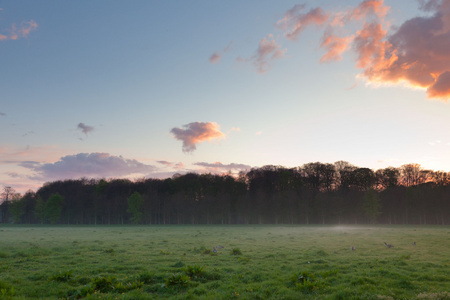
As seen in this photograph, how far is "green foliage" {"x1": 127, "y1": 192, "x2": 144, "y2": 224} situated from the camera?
123 meters

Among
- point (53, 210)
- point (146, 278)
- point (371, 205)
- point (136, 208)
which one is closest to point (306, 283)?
point (146, 278)

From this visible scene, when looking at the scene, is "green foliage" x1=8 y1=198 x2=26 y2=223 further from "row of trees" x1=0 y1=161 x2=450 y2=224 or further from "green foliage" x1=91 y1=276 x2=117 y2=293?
"green foliage" x1=91 y1=276 x2=117 y2=293

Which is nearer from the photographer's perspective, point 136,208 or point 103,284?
point 103,284

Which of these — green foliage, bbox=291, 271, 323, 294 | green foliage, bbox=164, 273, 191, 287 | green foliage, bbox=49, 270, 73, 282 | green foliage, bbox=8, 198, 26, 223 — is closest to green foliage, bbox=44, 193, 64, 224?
green foliage, bbox=8, 198, 26, 223

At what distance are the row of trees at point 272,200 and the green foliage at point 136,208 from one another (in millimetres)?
417

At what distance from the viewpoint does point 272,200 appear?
121688 mm

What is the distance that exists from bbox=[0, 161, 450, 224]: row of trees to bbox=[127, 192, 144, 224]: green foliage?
1.37ft

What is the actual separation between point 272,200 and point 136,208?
59288mm

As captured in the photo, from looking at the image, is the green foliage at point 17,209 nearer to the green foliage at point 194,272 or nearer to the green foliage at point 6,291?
the green foliage at point 6,291

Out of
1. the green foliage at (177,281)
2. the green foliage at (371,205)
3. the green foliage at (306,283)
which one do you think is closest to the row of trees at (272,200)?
the green foliage at (371,205)

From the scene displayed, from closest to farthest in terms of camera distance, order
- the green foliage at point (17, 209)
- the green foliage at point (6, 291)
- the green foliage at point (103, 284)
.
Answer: the green foliage at point (6, 291) → the green foliage at point (103, 284) → the green foliage at point (17, 209)

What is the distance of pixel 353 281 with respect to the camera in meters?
13.9

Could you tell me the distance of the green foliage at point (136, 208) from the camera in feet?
404

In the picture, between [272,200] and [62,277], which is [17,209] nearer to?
[272,200]
